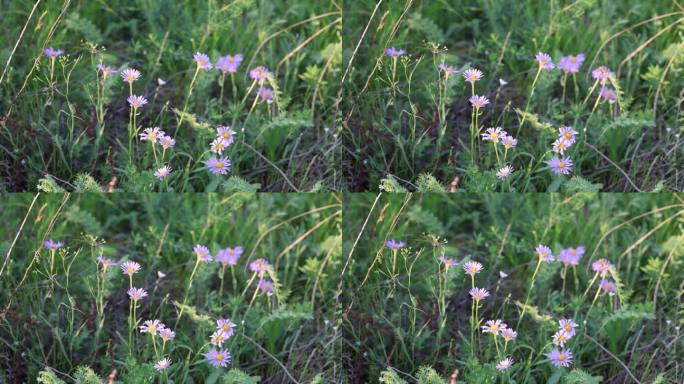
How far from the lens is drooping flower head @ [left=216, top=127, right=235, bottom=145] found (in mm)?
3416

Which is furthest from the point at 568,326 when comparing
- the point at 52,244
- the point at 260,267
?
the point at 52,244

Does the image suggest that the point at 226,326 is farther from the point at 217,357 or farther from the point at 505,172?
the point at 505,172

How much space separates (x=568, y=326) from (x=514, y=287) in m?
0.20

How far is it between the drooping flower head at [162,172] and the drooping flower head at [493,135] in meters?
0.98

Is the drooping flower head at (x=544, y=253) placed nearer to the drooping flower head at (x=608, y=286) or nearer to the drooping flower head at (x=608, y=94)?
the drooping flower head at (x=608, y=286)

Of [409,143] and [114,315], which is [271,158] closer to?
[409,143]

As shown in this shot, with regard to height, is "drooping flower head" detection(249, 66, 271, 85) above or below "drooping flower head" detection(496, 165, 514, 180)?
above

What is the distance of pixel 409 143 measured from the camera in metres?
3.43

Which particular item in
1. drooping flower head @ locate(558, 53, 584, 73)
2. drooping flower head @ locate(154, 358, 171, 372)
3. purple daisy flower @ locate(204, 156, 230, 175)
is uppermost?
drooping flower head @ locate(558, 53, 584, 73)

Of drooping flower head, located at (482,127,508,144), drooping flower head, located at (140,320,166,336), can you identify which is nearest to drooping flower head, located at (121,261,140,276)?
drooping flower head, located at (140,320,166,336)

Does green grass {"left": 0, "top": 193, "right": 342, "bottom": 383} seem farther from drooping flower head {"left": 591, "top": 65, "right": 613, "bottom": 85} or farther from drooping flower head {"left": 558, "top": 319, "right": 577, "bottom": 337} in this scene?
drooping flower head {"left": 591, "top": 65, "right": 613, "bottom": 85}

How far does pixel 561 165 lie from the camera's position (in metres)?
3.43

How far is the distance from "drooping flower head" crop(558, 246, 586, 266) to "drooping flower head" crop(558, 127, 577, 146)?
33 cm

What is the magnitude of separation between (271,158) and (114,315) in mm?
685
